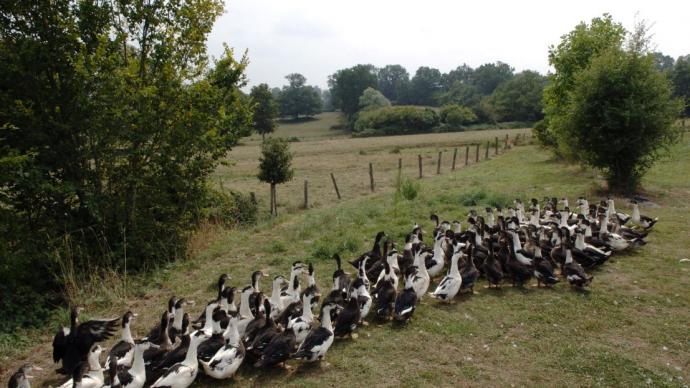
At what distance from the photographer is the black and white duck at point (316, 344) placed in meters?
6.80

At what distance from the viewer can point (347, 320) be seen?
25.0 ft

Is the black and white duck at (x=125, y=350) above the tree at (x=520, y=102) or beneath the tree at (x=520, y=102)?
beneath

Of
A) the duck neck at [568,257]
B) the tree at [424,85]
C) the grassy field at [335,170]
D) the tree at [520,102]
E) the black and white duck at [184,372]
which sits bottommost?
the grassy field at [335,170]

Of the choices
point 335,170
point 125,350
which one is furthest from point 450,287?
point 335,170

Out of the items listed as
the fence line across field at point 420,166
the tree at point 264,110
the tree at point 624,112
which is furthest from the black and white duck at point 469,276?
the tree at point 264,110

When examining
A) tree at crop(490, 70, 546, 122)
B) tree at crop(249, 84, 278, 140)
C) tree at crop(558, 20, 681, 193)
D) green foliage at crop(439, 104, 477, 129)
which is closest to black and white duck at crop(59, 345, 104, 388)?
tree at crop(558, 20, 681, 193)

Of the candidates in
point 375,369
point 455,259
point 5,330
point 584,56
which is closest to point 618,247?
point 455,259

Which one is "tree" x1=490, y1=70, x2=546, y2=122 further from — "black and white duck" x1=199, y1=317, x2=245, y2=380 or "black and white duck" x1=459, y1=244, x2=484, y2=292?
"black and white duck" x1=199, y1=317, x2=245, y2=380

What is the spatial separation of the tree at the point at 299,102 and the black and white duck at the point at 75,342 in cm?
10457

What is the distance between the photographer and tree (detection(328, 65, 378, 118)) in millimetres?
114169

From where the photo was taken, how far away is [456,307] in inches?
346

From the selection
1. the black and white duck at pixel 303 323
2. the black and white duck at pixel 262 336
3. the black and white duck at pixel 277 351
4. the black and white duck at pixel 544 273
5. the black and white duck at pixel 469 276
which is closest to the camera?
the black and white duck at pixel 277 351

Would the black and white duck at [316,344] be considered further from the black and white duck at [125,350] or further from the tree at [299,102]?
the tree at [299,102]

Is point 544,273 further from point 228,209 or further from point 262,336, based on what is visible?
point 228,209
